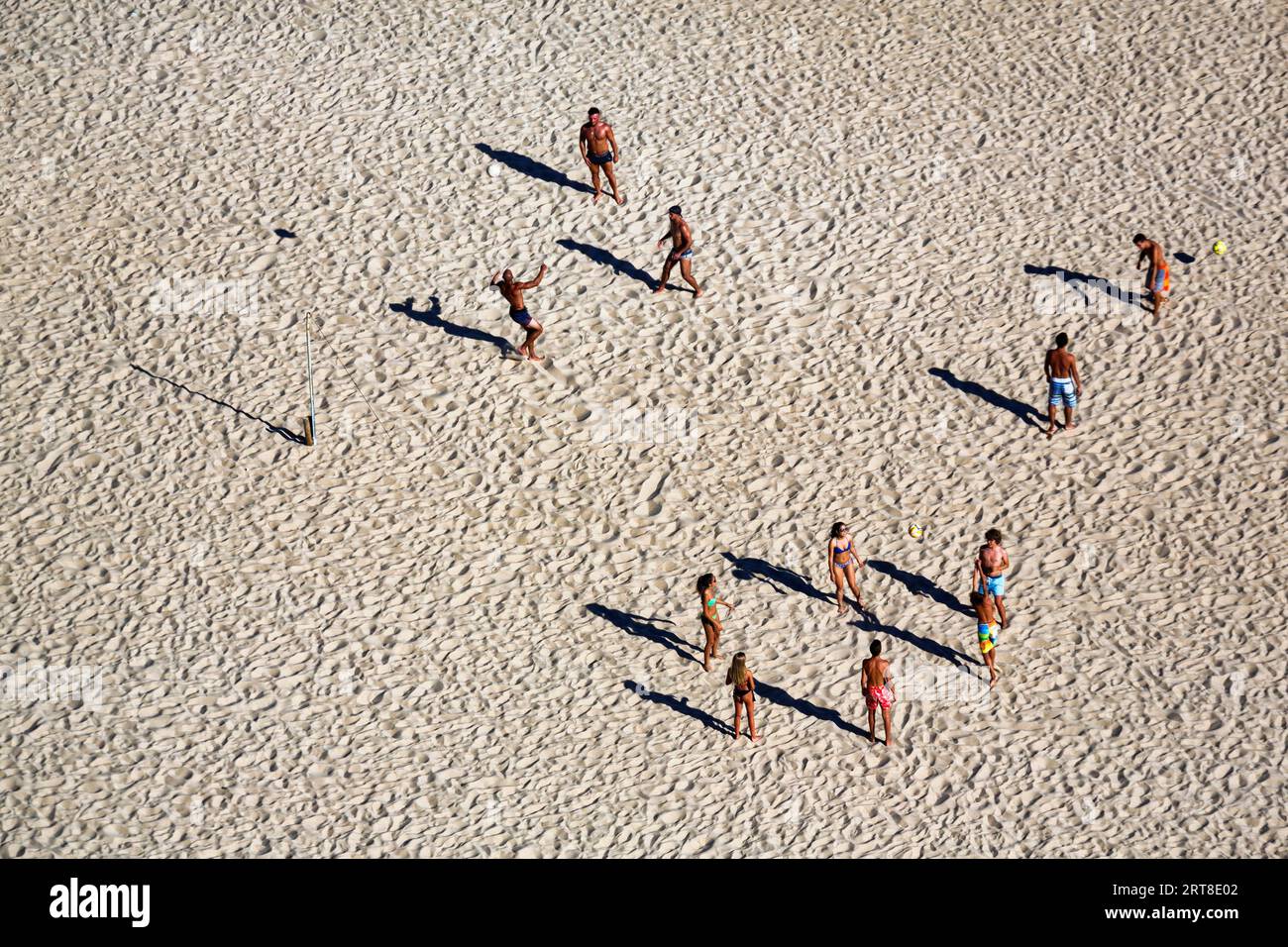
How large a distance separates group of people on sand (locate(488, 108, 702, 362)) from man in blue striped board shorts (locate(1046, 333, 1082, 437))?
4856 millimetres

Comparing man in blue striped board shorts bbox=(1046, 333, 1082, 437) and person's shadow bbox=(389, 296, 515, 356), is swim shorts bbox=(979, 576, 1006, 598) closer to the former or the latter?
man in blue striped board shorts bbox=(1046, 333, 1082, 437)

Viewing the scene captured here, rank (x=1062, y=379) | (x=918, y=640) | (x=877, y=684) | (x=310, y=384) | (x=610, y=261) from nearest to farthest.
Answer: (x=877, y=684)
(x=918, y=640)
(x=1062, y=379)
(x=310, y=384)
(x=610, y=261)

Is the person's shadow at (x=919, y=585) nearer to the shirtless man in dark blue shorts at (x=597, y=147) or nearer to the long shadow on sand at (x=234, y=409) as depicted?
the shirtless man in dark blue shorts at (x=597, y=147)

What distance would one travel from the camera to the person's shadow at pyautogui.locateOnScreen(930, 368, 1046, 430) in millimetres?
24766

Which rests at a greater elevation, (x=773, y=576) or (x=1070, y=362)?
(x=1070, y=362)

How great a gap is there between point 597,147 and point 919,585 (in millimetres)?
7671

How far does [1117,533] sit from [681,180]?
817 cm

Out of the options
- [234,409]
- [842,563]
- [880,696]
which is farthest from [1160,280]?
[234,409]

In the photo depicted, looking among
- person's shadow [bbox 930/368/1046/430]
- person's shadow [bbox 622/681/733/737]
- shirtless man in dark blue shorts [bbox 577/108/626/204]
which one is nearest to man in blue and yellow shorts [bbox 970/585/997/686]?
person's shadow [bbox 622/681/733/737]

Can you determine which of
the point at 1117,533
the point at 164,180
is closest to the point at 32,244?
the point at 164,180

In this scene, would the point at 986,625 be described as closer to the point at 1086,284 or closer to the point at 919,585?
the point at 919,585

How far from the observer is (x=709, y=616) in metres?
21.9
